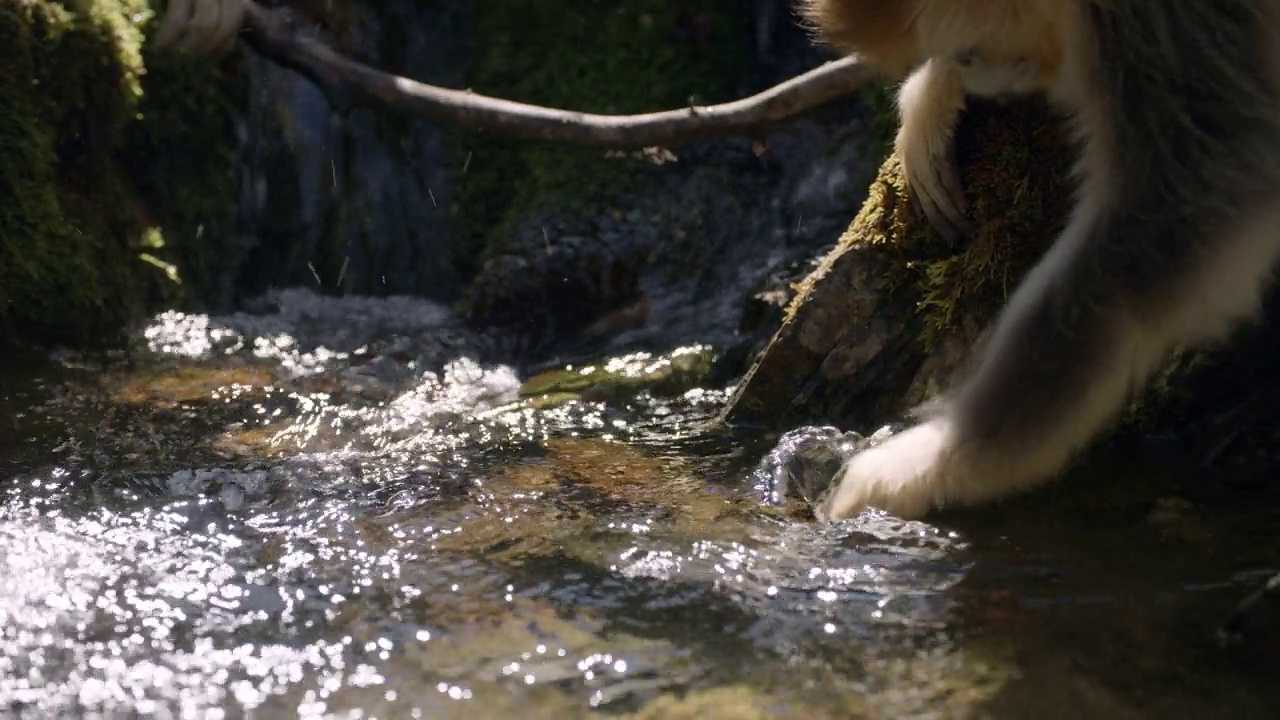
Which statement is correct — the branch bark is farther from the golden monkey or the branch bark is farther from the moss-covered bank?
the golden monkey

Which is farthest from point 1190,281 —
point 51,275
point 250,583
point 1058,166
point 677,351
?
point 51,275

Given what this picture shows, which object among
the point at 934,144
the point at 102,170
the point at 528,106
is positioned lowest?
the point at 102,170

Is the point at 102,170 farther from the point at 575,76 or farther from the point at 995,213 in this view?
the point at 995,213

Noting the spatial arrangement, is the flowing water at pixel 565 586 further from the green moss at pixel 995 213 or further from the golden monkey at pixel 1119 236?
the green moss at pixel 995 213

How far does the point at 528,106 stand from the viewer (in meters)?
4.84

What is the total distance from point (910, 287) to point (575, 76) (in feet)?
11.5

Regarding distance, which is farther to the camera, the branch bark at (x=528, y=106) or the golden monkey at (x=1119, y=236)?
the branch bark at (x=528, y=106)

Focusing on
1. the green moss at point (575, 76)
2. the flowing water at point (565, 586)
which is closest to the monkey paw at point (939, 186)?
the flowing water at point (565, 586)

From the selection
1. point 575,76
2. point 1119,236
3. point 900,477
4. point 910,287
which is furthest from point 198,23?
point 1119,236

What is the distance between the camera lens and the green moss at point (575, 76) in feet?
19.5

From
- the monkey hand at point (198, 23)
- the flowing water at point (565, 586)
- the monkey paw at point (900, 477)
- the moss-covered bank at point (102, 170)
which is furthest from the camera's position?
the monkey hand at point (198, 23)

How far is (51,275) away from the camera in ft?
14.4

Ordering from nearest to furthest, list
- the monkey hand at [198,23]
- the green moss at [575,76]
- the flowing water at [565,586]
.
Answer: the flowing water at [565,586], the monkey hand at [198,23], the green moss at [575,76]

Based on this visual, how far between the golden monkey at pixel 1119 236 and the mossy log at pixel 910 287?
1.56ft
